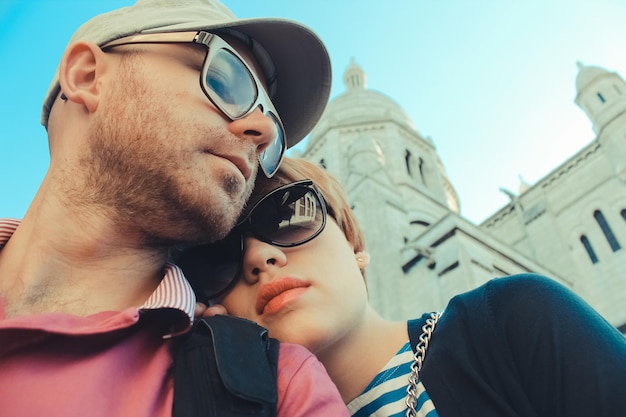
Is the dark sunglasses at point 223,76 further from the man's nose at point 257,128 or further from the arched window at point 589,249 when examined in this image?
the arched window at point 589,249

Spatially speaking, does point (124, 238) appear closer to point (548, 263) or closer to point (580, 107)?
point (548, 263)

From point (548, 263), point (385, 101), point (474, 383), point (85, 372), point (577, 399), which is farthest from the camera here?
point (385, 101)

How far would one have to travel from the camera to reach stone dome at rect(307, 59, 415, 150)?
70.8ft

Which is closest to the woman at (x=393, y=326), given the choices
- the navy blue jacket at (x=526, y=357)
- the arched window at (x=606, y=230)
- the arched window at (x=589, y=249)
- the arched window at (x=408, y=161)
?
the navy blue jacket at (x=526, y=357)

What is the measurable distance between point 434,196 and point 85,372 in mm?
18427

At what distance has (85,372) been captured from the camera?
3.83 feet

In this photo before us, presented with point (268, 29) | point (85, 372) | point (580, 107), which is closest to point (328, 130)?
point (580, 107)

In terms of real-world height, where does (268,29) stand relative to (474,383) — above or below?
above

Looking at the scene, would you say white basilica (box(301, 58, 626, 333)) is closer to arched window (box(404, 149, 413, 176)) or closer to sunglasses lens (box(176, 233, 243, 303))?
arched window (box(404, 149, 413, 176))

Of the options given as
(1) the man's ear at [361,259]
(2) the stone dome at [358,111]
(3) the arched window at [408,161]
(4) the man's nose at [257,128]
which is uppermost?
(2) the stone dome at [358,111]

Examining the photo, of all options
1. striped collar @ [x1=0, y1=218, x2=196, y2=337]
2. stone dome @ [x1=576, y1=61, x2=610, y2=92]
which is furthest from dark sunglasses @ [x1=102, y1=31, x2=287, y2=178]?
stone dome @ [x1=576, y1=61, x2=610, y2=92]

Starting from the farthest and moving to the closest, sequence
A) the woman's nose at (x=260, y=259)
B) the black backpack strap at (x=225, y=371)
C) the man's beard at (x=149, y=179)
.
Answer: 1. the woman's nose at (x=260, y=259)
2. the man's beard at (x=149, y=179)
3. the black backpack strap at (x=225, y=371)

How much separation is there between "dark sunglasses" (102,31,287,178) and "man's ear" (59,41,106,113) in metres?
0.08

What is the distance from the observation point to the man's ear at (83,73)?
72.2 inches
